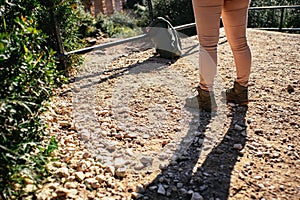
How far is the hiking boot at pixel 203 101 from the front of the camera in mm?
2377

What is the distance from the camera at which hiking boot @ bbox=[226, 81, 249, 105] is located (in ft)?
8.14

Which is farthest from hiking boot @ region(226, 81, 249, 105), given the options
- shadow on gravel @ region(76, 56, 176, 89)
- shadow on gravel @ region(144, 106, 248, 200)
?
shadow on gravel @ region(76, 56, 176, 89)

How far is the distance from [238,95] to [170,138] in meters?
0.77

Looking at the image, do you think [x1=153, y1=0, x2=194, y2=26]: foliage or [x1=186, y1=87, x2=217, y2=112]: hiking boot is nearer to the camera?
[x1=186, y1=87, x2=217, y2=112]: hiking boot

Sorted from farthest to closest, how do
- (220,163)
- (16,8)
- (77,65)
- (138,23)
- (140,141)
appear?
(138,23), (77,65), (140,141), (220,163), (16,8)

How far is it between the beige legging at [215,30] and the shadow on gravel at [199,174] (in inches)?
20.5

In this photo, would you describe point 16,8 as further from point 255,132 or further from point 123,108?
point 255,132

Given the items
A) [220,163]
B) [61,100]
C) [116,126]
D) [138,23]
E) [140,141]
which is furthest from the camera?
[138,23]

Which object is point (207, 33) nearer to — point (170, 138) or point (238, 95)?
point (238, 95)

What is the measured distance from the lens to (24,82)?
1.40 metres

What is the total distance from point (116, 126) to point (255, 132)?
1003 mm

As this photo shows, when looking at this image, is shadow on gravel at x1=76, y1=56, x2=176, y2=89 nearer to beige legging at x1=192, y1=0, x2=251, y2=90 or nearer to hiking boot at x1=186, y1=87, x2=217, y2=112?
hiking boot at x1=186, y1=87, x2=217, y2=112

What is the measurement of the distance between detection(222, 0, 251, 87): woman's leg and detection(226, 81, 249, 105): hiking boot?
0.11m

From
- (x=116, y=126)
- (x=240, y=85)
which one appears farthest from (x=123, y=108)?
(x=240, y=85)
